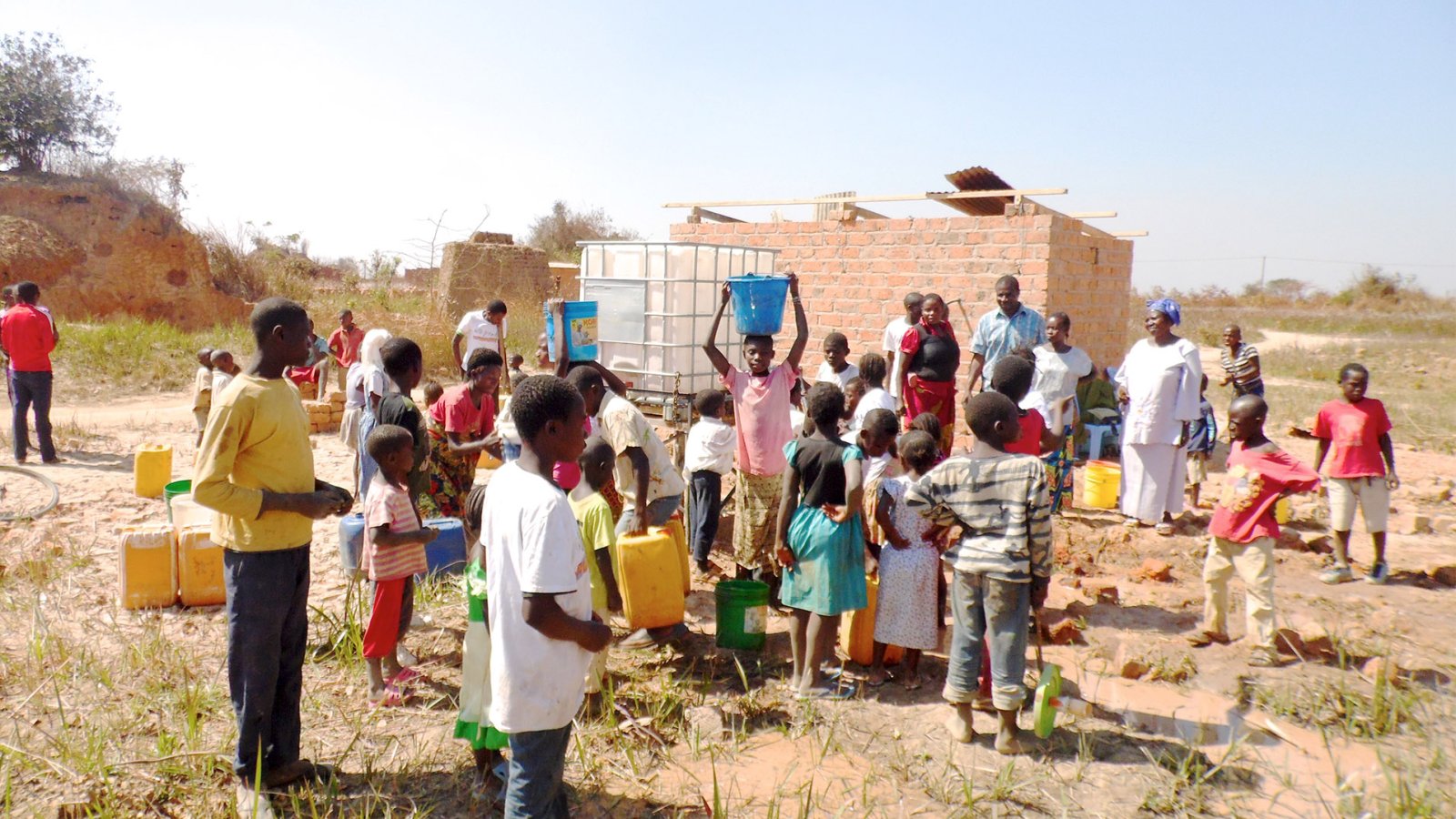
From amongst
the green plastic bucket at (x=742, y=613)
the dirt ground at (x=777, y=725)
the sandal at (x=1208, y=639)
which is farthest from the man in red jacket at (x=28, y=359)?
the sandal at (x=1208, y=639)

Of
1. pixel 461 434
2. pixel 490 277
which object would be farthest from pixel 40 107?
pixel 461 434

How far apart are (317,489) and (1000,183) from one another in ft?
24.2

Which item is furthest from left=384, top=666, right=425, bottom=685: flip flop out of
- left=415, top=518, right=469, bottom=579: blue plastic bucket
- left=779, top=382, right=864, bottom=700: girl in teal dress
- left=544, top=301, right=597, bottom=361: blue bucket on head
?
left=544, top=301, right=597, bottom=361: blue bucket on head

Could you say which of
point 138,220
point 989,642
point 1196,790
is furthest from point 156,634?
point 138,220

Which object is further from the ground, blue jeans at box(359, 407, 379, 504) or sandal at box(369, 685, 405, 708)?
blue jeans at box(359, 407, 379, 504)

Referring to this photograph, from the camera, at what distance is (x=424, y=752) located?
10.8 ft

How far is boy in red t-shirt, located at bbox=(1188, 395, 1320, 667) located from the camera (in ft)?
13.6

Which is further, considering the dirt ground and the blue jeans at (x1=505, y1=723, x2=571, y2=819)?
the dirt ground

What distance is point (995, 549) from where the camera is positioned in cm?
327

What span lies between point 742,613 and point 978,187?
5.98 meters

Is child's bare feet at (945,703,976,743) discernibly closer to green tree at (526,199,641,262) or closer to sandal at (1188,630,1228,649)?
sandal at (1188,630,1228,649)

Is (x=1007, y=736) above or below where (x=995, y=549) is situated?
below

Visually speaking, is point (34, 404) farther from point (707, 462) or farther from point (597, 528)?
point (597, 528)

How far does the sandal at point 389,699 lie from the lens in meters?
3.60
